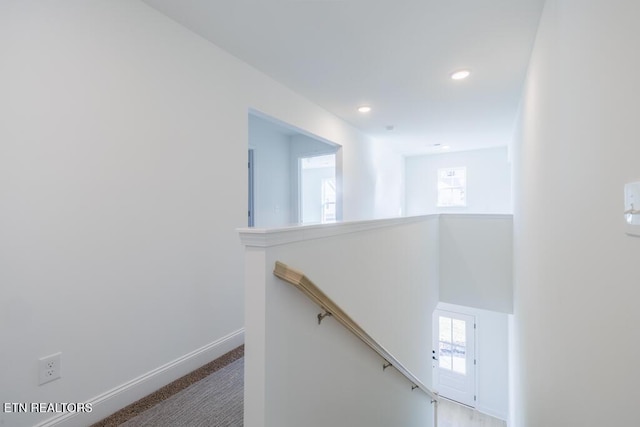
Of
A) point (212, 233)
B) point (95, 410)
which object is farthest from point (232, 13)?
point (95, 410)

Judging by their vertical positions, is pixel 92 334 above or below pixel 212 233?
below

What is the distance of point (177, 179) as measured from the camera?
211 centimetres

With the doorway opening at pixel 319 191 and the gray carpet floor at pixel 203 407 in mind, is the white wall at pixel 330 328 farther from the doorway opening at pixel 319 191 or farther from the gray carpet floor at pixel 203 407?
the doorway opening at pixel 319 191

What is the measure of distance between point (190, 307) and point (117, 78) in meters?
1.60

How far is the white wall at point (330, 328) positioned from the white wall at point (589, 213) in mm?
1109

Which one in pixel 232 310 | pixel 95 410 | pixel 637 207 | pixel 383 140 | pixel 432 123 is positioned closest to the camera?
pixel 637 207

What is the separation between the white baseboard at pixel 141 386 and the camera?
1.56 m

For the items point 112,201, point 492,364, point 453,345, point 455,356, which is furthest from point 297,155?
point 492,364

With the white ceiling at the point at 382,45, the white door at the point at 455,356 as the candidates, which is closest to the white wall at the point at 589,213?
the white ceiling at the point at 382,45

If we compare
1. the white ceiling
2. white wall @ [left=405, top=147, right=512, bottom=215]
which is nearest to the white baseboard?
the white ceiling

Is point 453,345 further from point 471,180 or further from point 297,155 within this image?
point 297,155

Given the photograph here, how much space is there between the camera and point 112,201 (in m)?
1.74

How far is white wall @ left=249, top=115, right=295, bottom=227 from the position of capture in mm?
4734

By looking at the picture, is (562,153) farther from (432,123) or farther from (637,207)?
(432,123)
